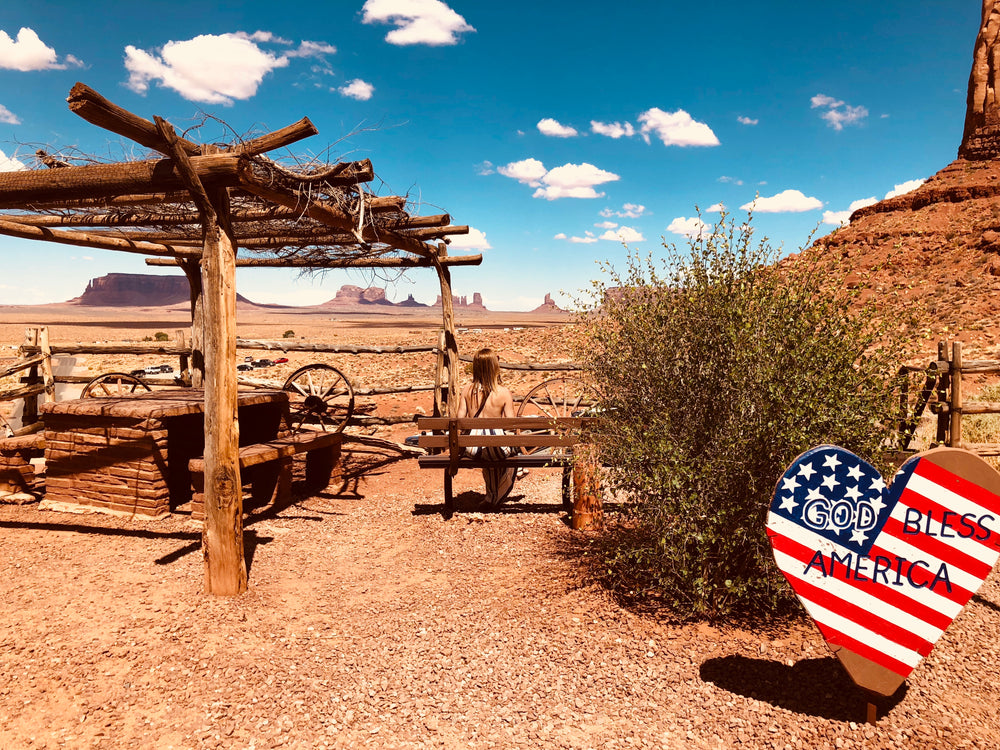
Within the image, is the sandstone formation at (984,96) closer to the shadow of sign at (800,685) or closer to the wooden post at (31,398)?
the shadow of sign at (800,685)

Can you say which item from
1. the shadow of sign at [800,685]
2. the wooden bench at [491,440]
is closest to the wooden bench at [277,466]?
the wooden bench at [491,440]

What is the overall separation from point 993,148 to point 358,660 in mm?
53545

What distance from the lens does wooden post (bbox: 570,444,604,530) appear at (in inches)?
186

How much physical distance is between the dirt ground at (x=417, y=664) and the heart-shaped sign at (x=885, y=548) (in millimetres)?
391

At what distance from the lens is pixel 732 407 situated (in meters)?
3.36

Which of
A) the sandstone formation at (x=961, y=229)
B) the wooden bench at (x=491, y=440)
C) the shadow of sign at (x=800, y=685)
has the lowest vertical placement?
the shadow of sign at (x=800, y=685)

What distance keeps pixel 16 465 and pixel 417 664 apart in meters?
5.76

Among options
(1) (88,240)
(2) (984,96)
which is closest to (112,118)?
(1) (88,240)

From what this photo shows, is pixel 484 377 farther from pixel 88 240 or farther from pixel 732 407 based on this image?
pixel 88 240

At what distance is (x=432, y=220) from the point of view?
6566 mm

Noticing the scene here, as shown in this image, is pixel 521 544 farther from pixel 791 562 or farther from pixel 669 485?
pixel 791 562

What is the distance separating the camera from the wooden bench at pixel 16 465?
6.28 m

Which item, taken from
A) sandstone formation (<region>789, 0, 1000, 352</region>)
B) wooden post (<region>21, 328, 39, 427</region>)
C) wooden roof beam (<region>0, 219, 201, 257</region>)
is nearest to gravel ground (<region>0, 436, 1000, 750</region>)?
wooden post (<region>21, 328, 39, 427</region>)

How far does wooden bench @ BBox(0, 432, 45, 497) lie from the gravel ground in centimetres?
198
